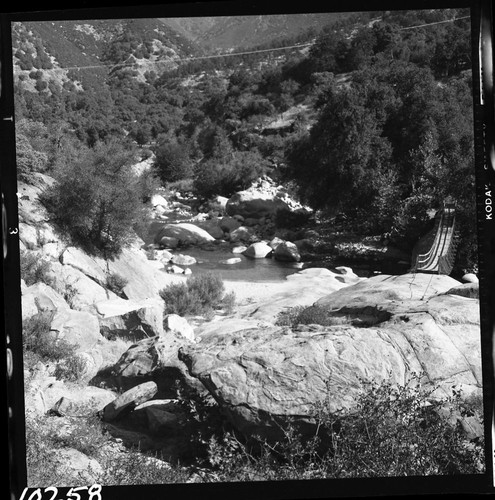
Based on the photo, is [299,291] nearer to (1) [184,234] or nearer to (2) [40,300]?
(1) [184,234]

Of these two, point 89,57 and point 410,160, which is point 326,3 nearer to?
point 410,160

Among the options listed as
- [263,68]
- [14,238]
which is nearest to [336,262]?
[263,68]

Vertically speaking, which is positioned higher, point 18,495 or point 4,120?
point 4,120

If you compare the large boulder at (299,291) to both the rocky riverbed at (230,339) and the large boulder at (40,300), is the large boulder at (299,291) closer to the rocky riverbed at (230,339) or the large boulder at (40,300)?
the rocky riverbed at (230,339)

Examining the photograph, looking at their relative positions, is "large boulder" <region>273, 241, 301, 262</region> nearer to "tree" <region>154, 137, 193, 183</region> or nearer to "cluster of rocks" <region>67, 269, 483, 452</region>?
"cluster of rocks" <region>67, 269, 483, 452</region>

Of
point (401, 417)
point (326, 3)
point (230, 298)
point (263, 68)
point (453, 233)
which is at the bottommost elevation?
point (401, 417)

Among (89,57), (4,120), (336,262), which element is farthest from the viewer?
(336,262)

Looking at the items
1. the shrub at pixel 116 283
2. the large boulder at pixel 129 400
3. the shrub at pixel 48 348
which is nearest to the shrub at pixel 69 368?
the shrub at pixel 48 348
